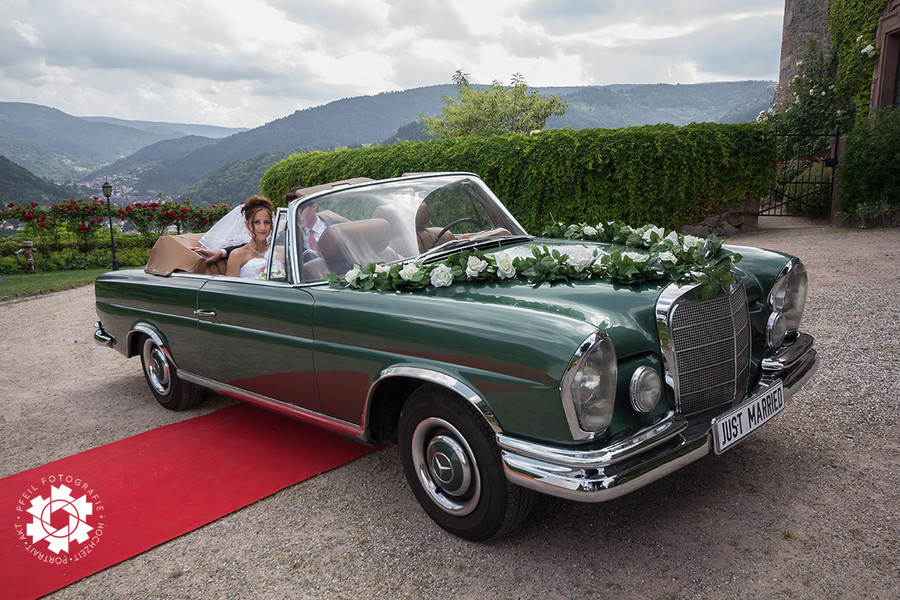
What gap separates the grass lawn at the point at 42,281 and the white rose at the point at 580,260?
494 inches

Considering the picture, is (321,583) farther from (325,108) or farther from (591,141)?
(325,108)

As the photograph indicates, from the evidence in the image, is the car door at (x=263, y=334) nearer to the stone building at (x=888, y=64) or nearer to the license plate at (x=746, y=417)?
the license plate at (x=746, y=417)

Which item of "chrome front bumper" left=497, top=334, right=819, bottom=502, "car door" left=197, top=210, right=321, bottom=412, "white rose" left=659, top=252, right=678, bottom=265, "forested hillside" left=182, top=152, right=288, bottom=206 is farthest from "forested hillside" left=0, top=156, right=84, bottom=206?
"chrome front bumper" left=497, top=334, right=819, bottom=502

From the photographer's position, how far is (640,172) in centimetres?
1013

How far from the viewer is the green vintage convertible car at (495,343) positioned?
6.76ft

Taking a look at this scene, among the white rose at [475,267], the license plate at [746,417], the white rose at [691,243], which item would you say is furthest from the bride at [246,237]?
the license plate at [746,417]

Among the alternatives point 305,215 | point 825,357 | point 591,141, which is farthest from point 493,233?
point 591,141

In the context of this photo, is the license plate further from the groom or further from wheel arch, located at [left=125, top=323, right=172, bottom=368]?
wheel arch, located at [left=125, top=323, right=172, bottom=368]

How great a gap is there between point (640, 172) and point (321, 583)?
934 cm

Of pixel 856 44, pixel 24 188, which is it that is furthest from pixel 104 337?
pixel 24 188

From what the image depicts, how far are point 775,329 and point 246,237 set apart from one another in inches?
153

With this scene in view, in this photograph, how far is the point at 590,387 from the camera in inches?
79.0

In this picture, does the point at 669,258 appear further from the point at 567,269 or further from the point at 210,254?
the point at 210,254

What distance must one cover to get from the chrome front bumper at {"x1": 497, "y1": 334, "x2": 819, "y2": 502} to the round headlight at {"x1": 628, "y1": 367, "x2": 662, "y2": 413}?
80 mm
